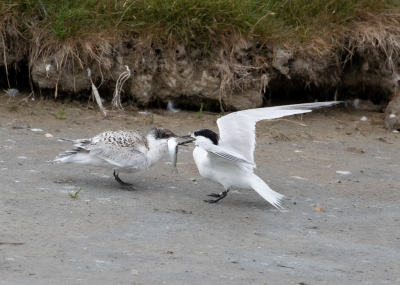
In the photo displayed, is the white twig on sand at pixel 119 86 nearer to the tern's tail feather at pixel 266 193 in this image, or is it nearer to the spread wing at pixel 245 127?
the spread wing at pixel 245 127

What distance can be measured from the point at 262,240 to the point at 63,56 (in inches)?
150

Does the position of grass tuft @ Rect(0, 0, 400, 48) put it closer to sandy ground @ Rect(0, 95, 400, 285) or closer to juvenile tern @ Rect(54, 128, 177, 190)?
sandy ground @ Rect(0, 95, 400, 285)

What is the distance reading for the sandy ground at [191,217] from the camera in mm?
2830

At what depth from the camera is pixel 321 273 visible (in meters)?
2.94

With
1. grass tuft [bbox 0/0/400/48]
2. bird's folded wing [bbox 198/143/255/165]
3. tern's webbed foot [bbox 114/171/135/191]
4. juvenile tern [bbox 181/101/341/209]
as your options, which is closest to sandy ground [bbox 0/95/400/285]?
tern's webbed foot [bbox 114/171/135/191]

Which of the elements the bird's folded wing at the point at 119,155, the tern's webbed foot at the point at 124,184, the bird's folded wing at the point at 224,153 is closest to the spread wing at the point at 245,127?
the bird's folded wing at the point at 224,153

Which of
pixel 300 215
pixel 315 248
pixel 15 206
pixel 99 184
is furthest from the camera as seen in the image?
pixel 99 184

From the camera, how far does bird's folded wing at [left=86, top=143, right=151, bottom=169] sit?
165 inches

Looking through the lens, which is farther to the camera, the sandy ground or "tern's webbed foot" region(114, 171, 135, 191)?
"tern's webbed foot" region(114, 171, 135, 191)

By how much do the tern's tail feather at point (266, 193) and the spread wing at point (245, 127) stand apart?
21cm

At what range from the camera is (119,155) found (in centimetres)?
419

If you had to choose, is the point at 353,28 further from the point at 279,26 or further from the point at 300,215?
the point at 300,215

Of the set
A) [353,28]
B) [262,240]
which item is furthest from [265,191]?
[353,28]

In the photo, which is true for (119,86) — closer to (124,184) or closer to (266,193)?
(124,184)
